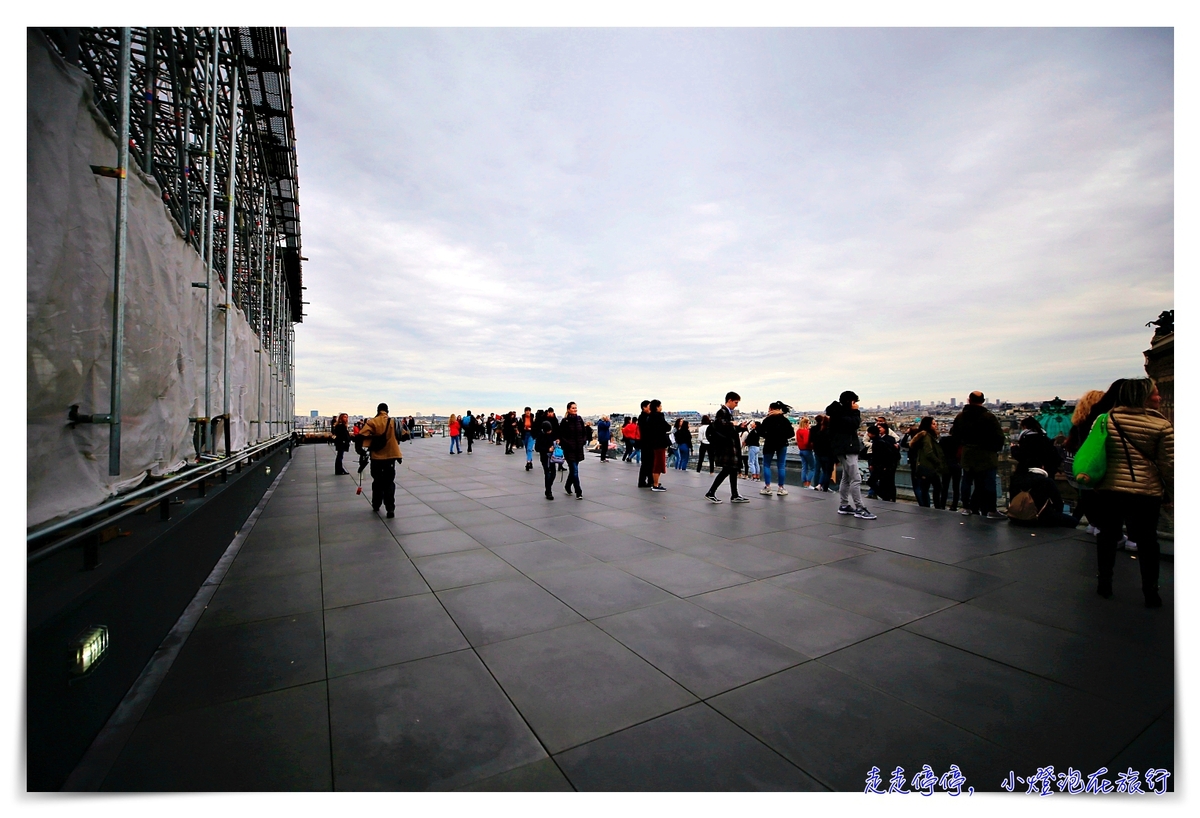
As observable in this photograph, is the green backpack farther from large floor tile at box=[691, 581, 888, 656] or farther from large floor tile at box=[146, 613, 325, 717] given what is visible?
large floor tile at box=[146, 613, 325, 717]

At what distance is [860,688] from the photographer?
2881mm

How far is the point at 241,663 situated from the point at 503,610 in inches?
68.5

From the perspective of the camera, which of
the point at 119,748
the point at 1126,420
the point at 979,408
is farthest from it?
the point at 979,408

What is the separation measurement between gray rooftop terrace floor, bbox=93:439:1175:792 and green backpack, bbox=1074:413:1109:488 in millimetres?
1007

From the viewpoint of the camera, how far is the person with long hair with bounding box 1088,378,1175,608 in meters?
4.10

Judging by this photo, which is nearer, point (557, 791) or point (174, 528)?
point (557, 791)

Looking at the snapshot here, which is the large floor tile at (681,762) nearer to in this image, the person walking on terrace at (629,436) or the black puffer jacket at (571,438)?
the black puffer jacket at (571,438)

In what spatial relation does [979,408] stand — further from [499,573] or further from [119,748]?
[119,748]

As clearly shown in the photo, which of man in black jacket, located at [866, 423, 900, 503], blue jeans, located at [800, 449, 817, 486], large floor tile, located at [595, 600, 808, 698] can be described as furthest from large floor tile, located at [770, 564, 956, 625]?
blue jeans, located at [800, 449, 817, 486]

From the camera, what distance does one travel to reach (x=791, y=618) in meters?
3.90

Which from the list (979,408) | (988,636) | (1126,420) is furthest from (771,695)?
(979,408)

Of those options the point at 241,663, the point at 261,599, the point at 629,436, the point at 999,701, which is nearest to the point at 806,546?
the point at 999,701
